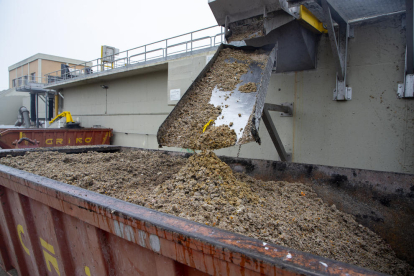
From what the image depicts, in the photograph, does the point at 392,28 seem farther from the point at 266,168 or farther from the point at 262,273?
the point at 262,273

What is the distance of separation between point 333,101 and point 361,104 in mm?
429

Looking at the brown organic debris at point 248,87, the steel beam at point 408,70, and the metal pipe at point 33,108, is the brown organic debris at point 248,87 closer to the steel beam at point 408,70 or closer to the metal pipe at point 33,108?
the steel beam at point 408,70

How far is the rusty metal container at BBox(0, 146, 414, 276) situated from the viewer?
917 millimetres

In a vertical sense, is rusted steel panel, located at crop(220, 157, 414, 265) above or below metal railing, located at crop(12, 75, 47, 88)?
below

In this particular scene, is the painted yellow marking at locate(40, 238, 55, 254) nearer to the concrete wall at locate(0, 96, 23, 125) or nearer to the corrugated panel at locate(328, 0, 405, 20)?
the corrugated panel at locate(328, 0, 405, 20)

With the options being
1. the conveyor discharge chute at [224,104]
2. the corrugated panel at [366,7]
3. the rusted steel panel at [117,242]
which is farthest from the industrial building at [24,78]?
the rusted steel panel at [117,242]

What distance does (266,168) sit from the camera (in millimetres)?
2883

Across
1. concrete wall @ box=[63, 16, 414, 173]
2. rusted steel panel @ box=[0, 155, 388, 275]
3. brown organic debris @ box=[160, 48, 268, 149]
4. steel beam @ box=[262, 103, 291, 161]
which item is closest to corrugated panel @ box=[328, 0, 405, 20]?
concrete wall @ box=[63, 16, 414, 173]

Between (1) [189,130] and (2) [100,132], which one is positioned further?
(2) [100,132]

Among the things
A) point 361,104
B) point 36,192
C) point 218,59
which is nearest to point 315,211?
point 36,192

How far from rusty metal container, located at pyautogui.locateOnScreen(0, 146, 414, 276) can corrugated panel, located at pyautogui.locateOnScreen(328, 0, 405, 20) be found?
2.55 meters

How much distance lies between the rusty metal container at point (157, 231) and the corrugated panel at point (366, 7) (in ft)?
8.36

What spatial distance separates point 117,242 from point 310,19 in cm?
390

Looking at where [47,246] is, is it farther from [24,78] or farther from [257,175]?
[24,78]
